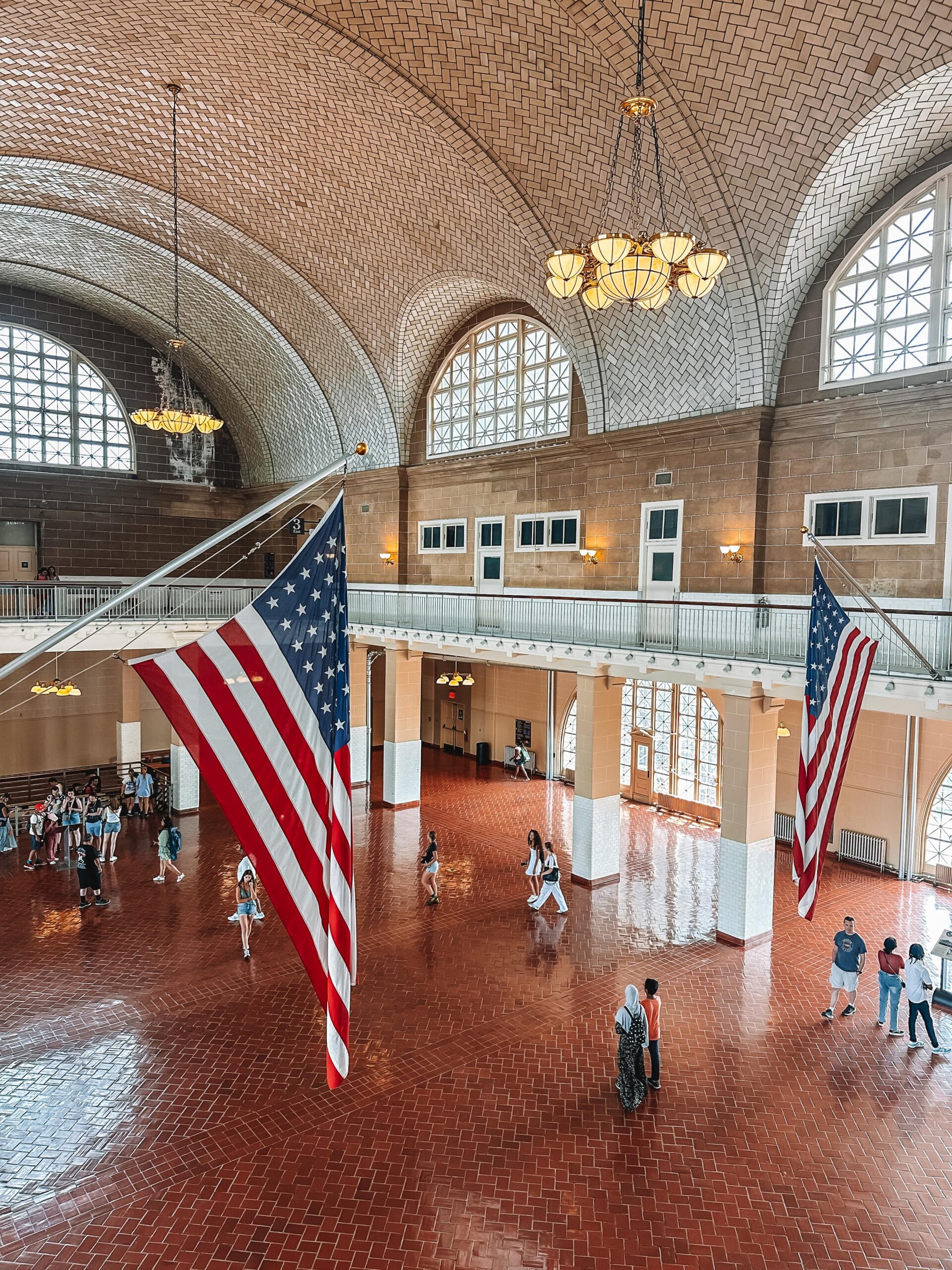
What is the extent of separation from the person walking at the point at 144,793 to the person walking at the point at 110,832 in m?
2.42

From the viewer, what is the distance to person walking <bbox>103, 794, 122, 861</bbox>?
52.5ft

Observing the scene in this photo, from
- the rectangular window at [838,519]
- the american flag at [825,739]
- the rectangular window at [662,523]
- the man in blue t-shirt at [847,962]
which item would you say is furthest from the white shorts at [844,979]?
the rectangular window at [662,523]

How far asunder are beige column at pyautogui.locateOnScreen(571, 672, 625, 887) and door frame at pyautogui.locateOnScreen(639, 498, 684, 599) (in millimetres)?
1939

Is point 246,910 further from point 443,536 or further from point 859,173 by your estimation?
point 859,173

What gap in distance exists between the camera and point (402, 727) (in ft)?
64.4

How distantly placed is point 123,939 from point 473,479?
1209 cm

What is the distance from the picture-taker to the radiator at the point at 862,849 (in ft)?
51.8

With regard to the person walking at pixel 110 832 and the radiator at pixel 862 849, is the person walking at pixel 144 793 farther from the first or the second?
the radiator at pixel 862 849

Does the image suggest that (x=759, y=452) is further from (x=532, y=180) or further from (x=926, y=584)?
(x=532, y=180)

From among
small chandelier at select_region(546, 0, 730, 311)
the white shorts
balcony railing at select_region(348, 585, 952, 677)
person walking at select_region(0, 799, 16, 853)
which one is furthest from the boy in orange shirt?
person walking at select_region(0, 799, 16, 853)

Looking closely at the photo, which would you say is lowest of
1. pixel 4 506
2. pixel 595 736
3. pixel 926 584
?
pixel 595 736

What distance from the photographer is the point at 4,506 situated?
2334cm

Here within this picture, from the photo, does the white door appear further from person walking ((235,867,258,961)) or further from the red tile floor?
person walking ((235,867,258,961))

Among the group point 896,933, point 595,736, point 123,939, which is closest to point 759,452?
point 595,736
